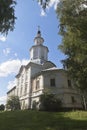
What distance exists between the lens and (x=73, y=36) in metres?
23.3

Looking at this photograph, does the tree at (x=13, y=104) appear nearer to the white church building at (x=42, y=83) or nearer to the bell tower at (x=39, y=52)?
the white church building at (x=42, y=83)

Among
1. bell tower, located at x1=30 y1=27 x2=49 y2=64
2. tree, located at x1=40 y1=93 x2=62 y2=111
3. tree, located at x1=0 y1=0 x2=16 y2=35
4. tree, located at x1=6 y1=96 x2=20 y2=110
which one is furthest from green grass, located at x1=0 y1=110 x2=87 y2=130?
bell tower, located at x1=30 y1=27 x2=49 y2=64

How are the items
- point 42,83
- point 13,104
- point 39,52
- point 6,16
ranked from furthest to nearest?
1. point 39,52
2. point 13,104
3. point 42,83
4. point 6,16

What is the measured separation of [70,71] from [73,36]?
16.9 feet

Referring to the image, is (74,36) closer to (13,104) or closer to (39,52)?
(13,104)

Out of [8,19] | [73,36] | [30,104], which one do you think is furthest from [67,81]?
[8,19]

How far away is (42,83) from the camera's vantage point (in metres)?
45.4

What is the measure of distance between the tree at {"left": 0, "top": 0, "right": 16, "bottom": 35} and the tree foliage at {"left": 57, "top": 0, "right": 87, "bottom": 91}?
8601 millimetres

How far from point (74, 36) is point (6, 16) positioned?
975 centimetres

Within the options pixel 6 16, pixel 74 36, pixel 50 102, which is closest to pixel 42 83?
pixel 50 102

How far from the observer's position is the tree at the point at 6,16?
14.8 metres

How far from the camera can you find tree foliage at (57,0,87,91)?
22277 millimetres

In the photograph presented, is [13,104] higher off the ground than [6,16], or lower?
lower

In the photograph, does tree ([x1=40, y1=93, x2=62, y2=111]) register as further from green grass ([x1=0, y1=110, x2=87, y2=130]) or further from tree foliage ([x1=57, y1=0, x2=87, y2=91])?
green grass ([x1=0, y1=110, x2=87, y2=130])
